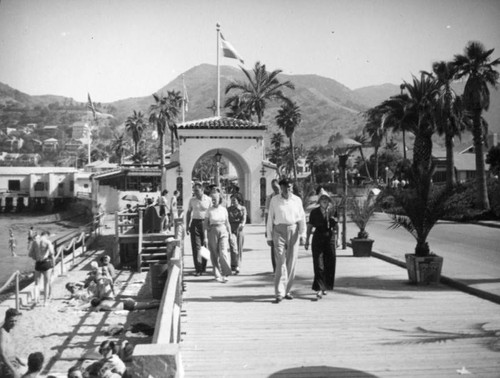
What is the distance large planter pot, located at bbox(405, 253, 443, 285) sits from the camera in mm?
9578

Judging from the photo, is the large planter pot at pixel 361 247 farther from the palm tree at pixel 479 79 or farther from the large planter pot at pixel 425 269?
the palm tree at pixel 479 79

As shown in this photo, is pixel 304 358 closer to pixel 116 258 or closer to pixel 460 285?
pixel 460 285

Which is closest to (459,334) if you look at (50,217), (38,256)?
(38,256)

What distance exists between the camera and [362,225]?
14836mm

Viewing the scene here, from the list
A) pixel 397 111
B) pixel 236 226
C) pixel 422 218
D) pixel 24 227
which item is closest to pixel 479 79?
pixel 397 111

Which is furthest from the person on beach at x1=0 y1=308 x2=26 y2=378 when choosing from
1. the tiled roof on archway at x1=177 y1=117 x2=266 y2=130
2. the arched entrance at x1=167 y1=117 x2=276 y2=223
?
the tiled roof on archway at x1=177 y1=117 x2=266 y2=130

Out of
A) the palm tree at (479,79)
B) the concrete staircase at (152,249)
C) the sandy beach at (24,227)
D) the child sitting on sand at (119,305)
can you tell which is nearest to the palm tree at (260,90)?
the palm tree at (479,79)

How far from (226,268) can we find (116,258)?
13122 mm

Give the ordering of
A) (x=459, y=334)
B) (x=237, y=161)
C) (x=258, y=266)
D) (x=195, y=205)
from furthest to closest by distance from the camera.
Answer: (x=237, y=161) < (x=258, y=266) < (x=195, y=205) < (x=459, y=334)

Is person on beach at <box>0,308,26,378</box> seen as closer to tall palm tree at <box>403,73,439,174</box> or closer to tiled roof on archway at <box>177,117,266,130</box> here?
tiled roof on archway at <box>177,117,266,130</box>

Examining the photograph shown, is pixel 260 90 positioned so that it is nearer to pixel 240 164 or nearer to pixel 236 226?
pixel 240 164

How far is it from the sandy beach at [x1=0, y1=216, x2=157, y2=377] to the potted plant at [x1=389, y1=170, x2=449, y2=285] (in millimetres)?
5978

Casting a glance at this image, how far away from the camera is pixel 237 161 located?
26.1 metres

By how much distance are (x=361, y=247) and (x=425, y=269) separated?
437 cm
